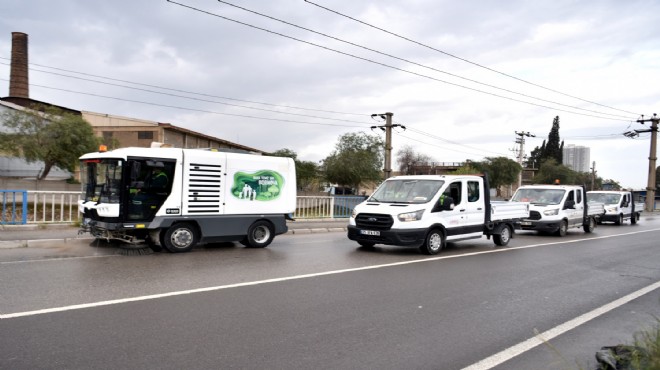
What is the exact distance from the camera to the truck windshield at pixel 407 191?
11383mm

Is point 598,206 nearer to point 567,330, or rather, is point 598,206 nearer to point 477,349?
point 567,330

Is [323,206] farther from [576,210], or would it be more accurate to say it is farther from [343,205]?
[576,210]

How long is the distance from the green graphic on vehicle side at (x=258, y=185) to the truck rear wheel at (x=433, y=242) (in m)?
3.99

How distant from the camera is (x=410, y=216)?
10.7m

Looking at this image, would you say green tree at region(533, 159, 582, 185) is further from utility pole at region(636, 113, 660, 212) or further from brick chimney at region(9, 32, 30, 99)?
brick chimney at region(9, 32, 30, 99)

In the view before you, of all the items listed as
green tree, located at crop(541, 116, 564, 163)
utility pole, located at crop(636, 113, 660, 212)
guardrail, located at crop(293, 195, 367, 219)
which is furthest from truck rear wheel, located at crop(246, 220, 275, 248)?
green tree, located at crop(541, 116, 564, 163)

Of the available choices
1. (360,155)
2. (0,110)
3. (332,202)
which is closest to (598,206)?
(332,202)

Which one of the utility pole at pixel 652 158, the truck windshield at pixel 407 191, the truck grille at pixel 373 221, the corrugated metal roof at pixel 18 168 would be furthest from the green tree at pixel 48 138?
the utility pole at pixel 652 158

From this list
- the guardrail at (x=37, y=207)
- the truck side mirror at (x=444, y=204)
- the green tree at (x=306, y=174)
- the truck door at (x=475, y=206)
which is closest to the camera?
the truck side mirror at (x=444, y=204)

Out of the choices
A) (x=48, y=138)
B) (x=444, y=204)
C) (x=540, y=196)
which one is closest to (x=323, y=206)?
(x=540, y=196)

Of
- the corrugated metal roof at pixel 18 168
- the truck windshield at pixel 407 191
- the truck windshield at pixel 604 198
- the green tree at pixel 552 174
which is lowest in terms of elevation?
the truck windshield at pixel 604 198

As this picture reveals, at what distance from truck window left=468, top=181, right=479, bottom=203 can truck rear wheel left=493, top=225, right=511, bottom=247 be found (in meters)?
1.61

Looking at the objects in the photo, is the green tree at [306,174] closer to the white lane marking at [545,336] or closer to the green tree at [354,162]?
the green tree at [354,162]

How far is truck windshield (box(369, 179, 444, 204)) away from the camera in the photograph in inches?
448
